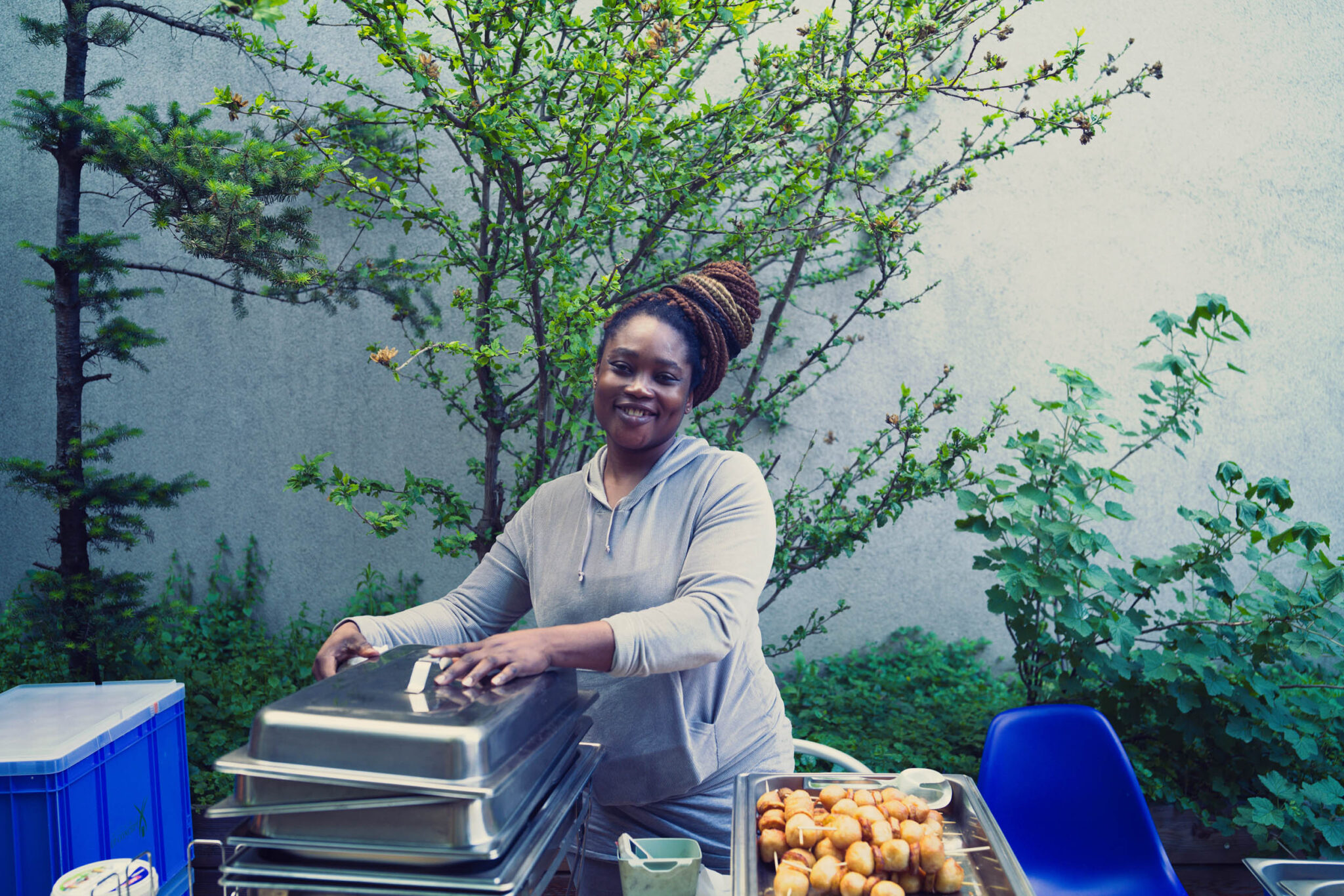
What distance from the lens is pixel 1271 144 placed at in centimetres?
433

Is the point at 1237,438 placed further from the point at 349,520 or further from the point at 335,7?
the point at 335,7

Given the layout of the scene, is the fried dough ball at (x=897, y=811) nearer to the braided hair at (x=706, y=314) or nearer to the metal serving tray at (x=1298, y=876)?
the metal serving tray at (x=1298, y=876)

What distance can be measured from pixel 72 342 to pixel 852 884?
11.3 ft

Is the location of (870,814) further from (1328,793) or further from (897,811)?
(1328,793)

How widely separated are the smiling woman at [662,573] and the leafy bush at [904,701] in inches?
83.8

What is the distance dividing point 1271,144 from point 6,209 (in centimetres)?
636

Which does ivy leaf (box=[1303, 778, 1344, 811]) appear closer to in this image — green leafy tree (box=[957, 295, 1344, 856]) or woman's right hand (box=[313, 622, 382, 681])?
green leafy tree (box=[957, 295, 1344, 856])

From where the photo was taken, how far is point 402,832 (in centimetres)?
97

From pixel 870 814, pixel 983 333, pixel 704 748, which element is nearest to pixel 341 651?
pixel 704 748

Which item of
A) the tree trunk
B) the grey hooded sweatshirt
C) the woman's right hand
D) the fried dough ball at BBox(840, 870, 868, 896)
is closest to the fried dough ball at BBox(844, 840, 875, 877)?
the fried dough ball at BBox(840, 870, 868, 896)

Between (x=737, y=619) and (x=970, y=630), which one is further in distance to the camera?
(x=970, y=630)

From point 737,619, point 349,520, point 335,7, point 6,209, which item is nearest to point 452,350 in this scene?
point 737,619

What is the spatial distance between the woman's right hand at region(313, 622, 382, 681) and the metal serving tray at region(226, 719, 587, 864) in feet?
1.46

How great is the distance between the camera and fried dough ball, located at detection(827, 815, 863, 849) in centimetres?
119
